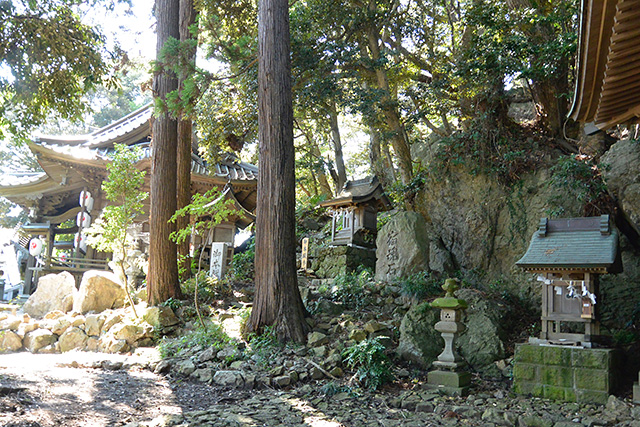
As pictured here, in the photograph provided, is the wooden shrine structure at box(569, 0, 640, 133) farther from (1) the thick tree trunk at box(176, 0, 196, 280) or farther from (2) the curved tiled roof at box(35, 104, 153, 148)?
(2) the curved tiled roof at box(35, 104, 153, 148)

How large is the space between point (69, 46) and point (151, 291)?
17.2ft

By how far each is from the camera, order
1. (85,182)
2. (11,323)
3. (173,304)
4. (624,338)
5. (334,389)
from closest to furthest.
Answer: (334,389)
(624,338)
(11,323)
(173,304)
(85,182)

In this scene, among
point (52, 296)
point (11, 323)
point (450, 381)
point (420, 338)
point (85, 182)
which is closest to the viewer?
point (450, 381)

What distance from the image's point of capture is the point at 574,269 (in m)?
6.48

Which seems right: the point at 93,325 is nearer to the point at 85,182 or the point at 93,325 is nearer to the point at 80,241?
the point at 80,241

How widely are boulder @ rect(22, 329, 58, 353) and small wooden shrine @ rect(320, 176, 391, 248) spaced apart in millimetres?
7226

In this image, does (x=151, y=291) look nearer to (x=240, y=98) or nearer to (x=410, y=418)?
(x=240, y=98)

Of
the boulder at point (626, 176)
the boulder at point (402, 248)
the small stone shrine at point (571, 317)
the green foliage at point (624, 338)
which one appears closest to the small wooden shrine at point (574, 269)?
the small stone shrine at point (571, 317)

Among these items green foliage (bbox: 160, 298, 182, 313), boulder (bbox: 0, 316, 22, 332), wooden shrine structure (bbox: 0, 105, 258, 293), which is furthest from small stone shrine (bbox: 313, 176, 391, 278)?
boulder (bbox: 0, 316, 22, 332)

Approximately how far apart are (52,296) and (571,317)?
10842 millimetres

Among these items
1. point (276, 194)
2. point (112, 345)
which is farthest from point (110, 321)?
point (276, 194)

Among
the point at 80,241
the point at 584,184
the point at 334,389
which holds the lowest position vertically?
the point at 334,389

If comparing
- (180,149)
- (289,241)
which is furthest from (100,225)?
(289,241)

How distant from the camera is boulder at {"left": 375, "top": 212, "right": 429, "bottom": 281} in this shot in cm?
1034
